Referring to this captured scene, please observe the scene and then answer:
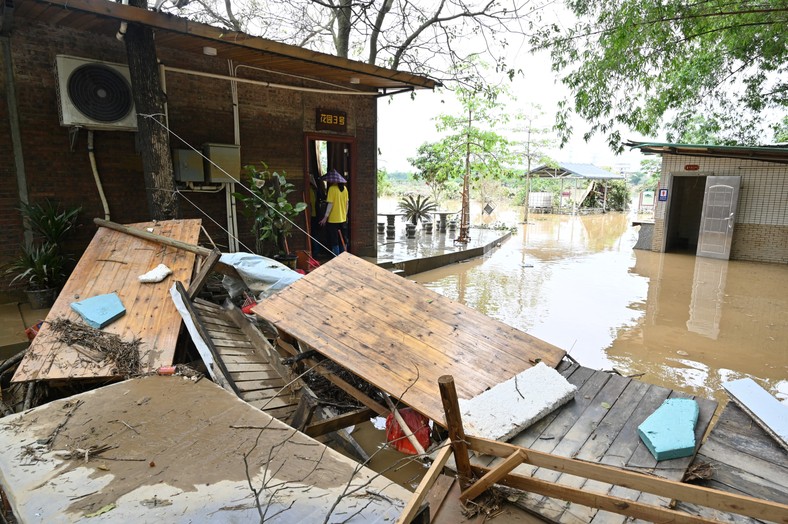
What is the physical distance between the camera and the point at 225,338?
4.23 m

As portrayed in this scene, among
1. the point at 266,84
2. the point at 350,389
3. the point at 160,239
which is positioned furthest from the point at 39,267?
the point at 350,389

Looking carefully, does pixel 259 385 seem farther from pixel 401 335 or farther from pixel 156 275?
pixel 156 275

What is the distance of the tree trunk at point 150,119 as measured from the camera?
527 cm

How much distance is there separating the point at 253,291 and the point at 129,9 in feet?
10.9

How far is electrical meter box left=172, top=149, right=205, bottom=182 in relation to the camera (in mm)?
6520

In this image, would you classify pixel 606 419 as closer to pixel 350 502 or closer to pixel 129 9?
pixel 350 502

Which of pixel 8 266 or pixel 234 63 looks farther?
pixel 234 63

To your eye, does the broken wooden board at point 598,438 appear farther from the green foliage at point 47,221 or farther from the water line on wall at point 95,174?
the water line on wall at point 95,174

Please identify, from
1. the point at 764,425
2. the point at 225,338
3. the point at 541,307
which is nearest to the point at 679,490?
the point at 764,425

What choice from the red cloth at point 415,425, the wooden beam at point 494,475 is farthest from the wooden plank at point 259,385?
the wooden beam at point 494,475

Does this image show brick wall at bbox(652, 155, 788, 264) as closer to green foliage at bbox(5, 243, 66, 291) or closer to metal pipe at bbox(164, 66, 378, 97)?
metal pipe at bbox(164, 66, 378, 97)

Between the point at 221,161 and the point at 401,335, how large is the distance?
4796 millimetres

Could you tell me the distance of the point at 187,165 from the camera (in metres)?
6.57

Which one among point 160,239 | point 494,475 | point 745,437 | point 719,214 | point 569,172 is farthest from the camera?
point 569,172
